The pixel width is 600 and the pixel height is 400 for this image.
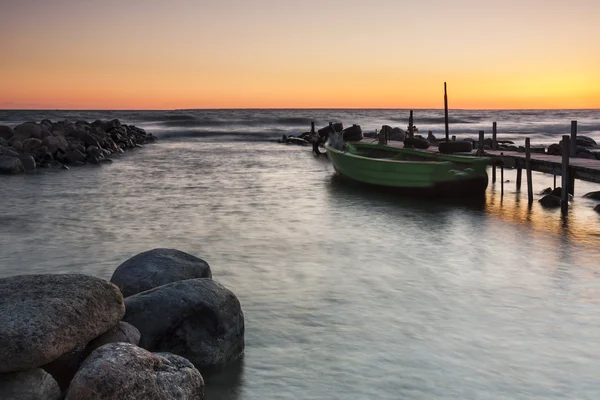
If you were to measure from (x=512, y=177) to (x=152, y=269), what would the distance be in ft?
73.4

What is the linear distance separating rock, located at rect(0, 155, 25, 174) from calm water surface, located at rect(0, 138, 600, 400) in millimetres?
3096

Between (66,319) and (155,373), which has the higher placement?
(66,319)

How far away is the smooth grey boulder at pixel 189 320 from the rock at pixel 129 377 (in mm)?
1025

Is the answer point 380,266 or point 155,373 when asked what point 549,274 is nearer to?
point 380,266

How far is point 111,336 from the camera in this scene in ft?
20.2

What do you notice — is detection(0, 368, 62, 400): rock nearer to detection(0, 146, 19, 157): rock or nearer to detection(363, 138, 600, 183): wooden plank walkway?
detection(363, 138, 600, 183): wooden plank walkway

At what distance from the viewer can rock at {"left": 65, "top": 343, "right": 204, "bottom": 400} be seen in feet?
16.5

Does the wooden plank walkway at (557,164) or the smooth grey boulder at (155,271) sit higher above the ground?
the wooden plank walkway at (557,164)

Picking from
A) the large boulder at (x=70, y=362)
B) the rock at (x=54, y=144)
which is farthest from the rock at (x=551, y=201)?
the rock at (x=54, y=144)

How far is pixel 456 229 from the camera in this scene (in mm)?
16203

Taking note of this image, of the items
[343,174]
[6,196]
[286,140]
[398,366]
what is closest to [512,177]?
[343,174]

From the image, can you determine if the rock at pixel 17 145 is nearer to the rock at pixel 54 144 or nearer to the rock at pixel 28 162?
the rock at pixel 54 144

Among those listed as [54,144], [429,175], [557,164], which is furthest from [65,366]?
[54,144]

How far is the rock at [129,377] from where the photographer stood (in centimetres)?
502
